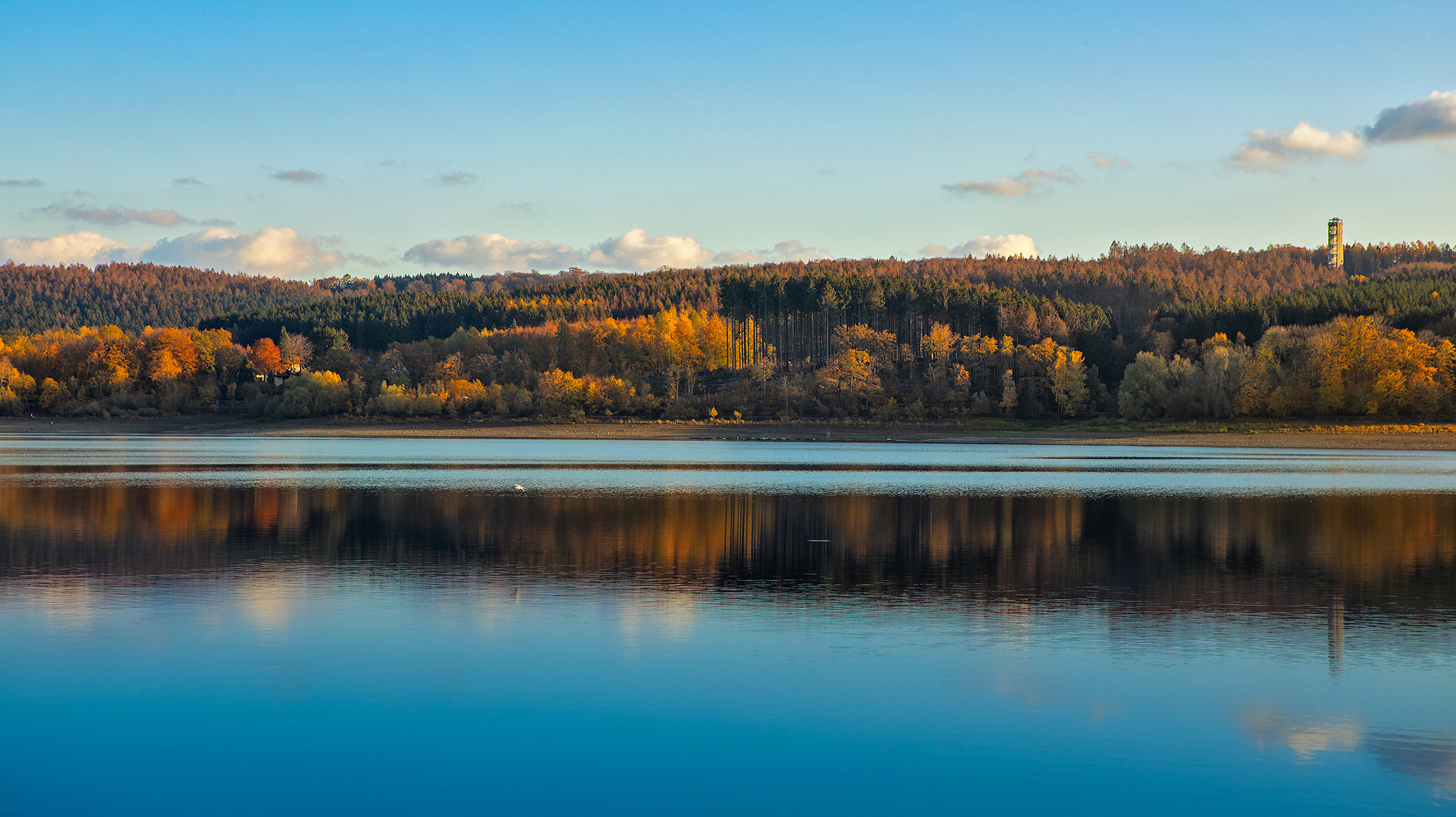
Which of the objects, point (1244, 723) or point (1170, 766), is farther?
point (1244, 723)

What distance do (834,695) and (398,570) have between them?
33.1 ft

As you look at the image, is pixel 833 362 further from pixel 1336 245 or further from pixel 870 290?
pixel 1336 245

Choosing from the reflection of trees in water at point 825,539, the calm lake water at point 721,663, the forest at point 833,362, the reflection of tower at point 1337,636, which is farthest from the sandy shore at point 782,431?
the reflection of tower at point 1337,636

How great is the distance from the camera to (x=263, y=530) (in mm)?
24438

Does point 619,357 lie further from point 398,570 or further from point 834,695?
point 834,695

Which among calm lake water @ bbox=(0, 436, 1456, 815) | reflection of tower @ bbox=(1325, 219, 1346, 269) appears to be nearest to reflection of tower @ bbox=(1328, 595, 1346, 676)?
calm lake water @ bbox=(0, 436, 1456, 815)

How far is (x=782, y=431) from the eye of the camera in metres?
93.2

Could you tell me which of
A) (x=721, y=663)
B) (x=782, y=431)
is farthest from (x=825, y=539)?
(x=782, y=431)

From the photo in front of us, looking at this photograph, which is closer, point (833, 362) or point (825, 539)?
point (825, 539)

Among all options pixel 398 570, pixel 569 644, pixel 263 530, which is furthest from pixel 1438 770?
pixel 263 530

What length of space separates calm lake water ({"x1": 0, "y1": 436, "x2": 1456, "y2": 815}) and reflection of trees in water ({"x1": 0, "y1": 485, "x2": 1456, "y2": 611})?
0.51 feet

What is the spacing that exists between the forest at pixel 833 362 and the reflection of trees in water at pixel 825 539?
176ft

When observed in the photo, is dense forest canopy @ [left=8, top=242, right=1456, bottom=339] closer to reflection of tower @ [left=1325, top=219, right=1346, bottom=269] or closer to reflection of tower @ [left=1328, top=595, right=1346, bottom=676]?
reflection of tower @ [left=1325, top=219, right=1346, bottom=269]

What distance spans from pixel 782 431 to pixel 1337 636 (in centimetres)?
7941
